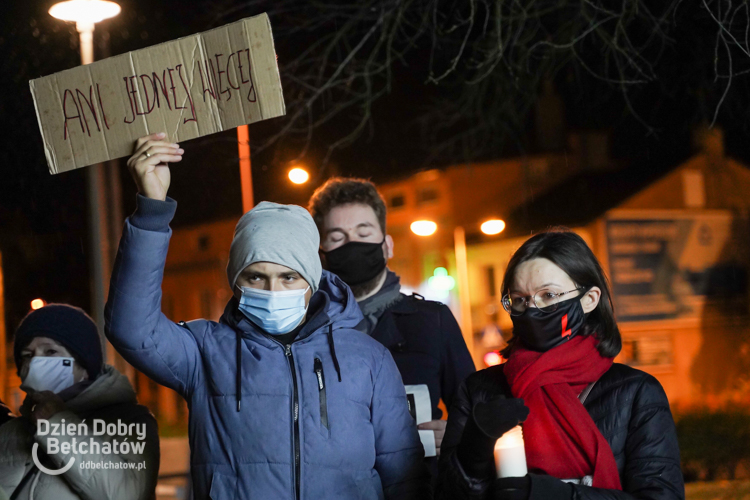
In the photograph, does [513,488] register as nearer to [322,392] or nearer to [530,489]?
[530,489]

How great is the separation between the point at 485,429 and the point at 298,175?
282 cm

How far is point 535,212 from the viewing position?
221 inches

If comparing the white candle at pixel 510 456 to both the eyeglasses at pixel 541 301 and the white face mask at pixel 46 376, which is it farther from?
the white face mask at pixel 46 376

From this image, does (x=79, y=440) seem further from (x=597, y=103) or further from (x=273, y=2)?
(x=597, y=103)

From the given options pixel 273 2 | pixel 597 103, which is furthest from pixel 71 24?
pixel 597 103

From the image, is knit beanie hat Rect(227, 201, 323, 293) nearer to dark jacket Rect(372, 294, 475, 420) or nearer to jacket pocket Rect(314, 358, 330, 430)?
jacket pocket Rect(314, 358, 330, 430)

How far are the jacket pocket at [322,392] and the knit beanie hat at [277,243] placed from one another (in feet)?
0.91

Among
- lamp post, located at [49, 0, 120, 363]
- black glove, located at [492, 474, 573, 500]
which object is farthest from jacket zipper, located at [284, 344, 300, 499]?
lamp post, located at [49, 0, 120, 363]

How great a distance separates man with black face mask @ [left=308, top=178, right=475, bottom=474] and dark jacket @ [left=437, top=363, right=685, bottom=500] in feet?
2.31

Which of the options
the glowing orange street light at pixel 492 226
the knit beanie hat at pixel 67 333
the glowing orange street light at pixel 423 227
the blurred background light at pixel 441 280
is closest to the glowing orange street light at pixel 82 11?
the knit beanie hat at pixel 67 333

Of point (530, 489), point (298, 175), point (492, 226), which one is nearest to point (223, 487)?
point (530, 489)

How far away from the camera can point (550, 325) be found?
2338mm

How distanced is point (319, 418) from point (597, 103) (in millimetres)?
4136

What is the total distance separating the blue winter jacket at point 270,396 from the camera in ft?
7.07
